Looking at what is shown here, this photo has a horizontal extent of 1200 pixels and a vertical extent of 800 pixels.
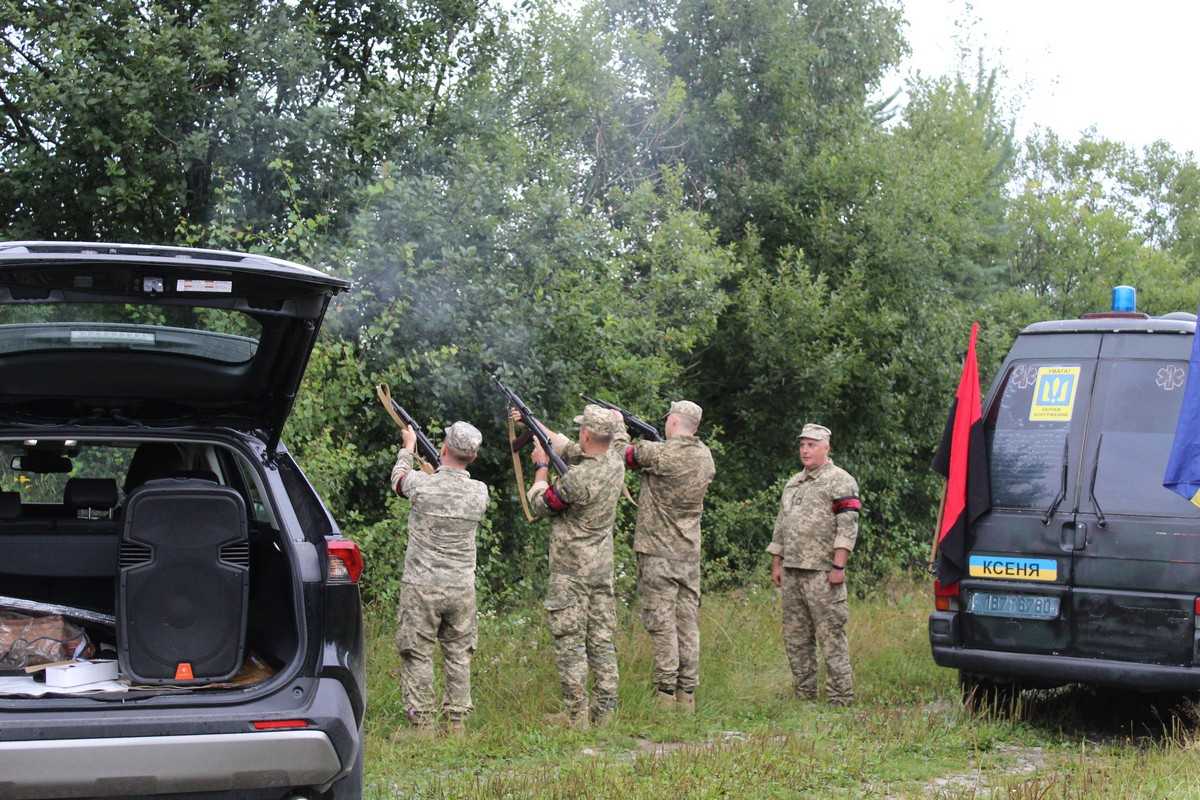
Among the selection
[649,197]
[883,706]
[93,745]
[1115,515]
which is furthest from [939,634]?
[649,197]

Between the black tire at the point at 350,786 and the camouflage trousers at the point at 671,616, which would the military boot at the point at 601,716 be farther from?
the black tire at the point at 350,786

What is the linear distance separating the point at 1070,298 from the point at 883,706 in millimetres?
20488

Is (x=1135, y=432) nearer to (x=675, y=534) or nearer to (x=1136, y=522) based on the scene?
(x=1136, y=522)

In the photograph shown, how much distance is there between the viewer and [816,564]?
866cm

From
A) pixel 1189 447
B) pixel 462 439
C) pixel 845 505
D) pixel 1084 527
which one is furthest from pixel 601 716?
pixel 1189 447

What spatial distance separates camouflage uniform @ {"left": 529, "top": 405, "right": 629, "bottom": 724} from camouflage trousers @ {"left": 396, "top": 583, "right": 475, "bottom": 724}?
0.56 m

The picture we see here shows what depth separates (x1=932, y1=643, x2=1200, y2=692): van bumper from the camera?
725 cm

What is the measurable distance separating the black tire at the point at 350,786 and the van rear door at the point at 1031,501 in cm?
433

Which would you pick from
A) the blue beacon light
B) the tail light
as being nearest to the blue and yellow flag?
the blue beacon light

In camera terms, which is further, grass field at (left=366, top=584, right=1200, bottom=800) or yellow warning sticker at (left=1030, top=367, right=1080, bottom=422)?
yellow warning sticker at (left=1030, top=367, right=1080, bottom=422)

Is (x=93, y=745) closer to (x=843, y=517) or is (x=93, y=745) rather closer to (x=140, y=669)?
(x=140, y=669)

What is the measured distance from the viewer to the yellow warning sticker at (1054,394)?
311 inches

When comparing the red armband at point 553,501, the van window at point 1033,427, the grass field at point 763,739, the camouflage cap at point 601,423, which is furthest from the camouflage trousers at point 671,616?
the van window at point 1033,427

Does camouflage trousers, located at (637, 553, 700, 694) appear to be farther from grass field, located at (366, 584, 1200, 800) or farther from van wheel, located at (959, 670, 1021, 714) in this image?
van wheel, located at (959, 670, 1021, 714)
